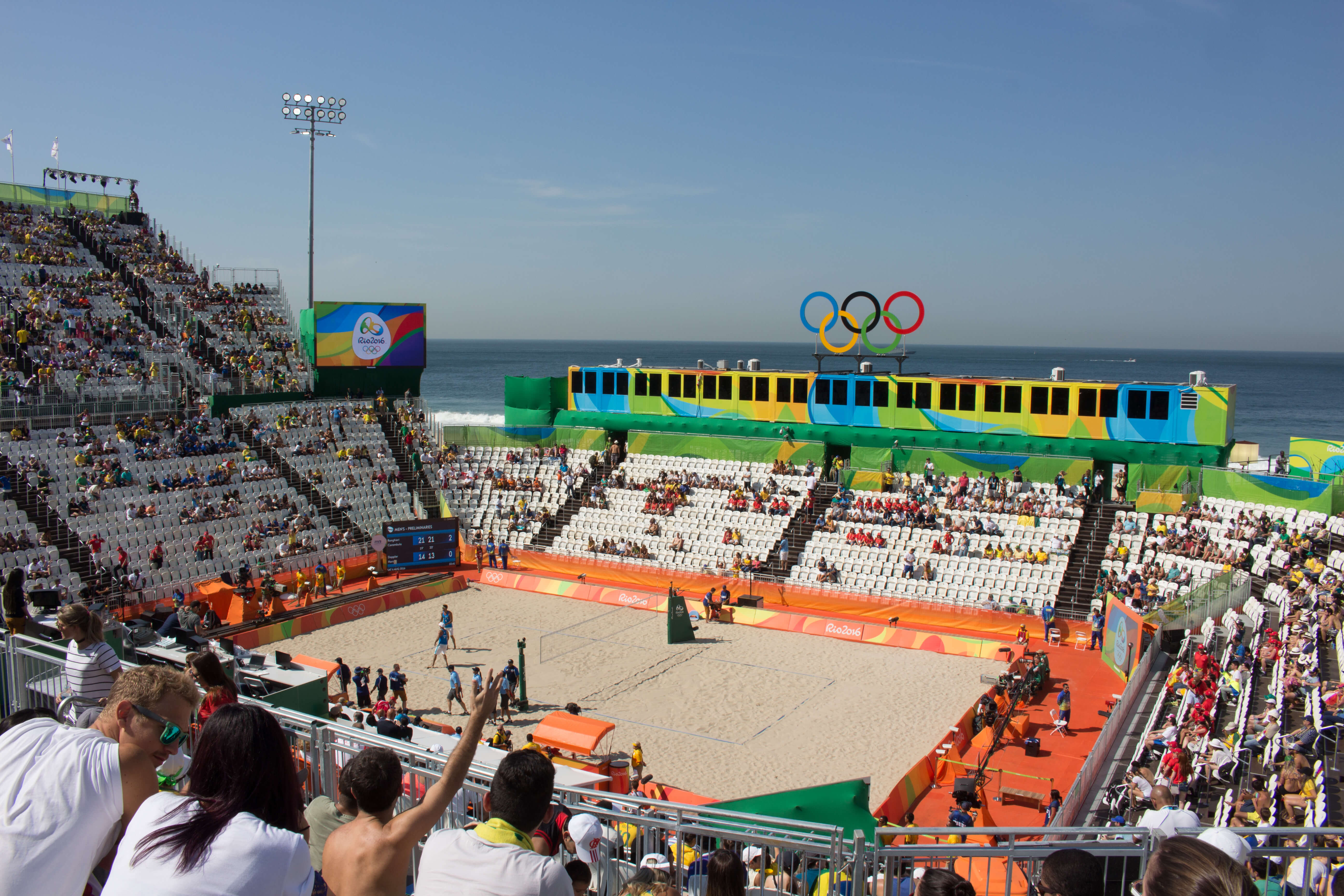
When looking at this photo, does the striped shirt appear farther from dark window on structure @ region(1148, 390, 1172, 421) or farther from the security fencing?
dark window on structure @ region(1148, 390, 1172, 421)

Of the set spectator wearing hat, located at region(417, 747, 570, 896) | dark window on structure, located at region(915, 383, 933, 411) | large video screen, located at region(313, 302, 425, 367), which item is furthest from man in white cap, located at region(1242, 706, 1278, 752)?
large video screen, located at region(313, 302, 425, 367)

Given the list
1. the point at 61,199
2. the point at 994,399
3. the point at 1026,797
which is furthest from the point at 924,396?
the point at 61,199

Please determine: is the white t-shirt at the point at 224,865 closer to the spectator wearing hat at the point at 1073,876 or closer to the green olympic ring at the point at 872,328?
the spectator wearing hat at the point at 1073,876

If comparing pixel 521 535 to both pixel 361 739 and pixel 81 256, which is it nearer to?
pixel 81 256

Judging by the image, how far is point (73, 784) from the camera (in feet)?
11.9

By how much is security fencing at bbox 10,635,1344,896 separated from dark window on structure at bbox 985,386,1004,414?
2583cm

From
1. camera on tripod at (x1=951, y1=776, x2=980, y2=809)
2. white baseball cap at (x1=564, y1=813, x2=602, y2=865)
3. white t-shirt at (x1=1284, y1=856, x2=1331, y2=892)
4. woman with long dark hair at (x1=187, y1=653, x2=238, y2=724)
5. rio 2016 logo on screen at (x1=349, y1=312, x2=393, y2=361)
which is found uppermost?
rio 2016 logo on screen at (x1=349, y1=312, x2=393, y2=361)

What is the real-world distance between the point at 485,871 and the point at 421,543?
30.7 meters

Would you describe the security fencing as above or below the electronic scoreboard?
above

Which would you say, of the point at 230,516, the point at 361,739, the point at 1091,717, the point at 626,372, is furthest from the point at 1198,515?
the point at 230,516

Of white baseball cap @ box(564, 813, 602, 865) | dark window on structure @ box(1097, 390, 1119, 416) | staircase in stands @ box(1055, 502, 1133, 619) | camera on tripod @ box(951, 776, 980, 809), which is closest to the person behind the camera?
white baseball cap @ box(564, 813, 602, 865)

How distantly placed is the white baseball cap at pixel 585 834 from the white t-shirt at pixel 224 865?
3531 mm

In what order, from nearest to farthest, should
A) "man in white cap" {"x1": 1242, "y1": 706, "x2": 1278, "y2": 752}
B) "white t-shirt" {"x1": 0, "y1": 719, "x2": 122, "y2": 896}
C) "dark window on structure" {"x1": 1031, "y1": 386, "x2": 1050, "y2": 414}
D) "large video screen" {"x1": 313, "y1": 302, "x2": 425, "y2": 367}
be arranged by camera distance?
"white t-shirt" {"x1": 0, "y1": 719, "x2": 122, "y2": 896} < "man in white cap" {"x1": 1242, "y1": 706, "x2": 1278, "y2": 752} < "dark window on structure" {"x1": 1031, "y1": 386, "x2": 1050, "y2": 414} < "large video screen" {"x1": 313, "y1": 302, "x2": 425, "y2": 367}

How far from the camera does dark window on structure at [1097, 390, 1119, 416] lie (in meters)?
32.4
